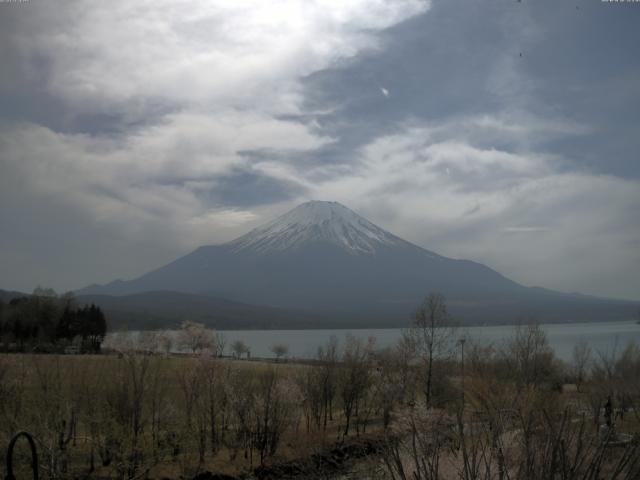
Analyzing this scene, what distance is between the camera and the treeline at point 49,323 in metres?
72.8

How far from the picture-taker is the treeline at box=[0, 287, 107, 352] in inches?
2867

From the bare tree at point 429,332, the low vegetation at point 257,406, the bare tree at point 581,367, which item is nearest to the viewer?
the low vegetation at point 257,406

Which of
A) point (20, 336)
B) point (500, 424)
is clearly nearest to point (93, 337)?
point (20, 336)

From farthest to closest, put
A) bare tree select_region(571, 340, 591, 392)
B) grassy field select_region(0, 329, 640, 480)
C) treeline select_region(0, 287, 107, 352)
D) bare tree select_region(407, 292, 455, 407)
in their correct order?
treeline select_region(0, 287, 107, 352), bare tree select_region(571, 340, 591, 392), bare tree select_region(407, 292, 455, 407), grassy field select_region(0, 329, 640, 480)

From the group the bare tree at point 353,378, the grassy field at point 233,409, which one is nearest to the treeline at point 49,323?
the grassy field at point 233,409

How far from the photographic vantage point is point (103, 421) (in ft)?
85.5

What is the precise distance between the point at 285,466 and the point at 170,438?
6463mm

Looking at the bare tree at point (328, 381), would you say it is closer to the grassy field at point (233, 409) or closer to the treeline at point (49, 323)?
the grassy field at point (233, 409)

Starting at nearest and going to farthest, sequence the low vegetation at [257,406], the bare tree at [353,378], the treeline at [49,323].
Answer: the low vegetation at [257,406] < the bare tree at [353,378] < the treeline at [49,323]

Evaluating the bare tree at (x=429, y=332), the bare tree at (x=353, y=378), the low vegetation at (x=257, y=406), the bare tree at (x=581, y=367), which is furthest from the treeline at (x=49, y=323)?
the bare tree at (x=581, y=367)

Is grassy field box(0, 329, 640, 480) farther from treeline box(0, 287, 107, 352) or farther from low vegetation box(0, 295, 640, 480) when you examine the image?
treeline box(0, 287, 107, 352)

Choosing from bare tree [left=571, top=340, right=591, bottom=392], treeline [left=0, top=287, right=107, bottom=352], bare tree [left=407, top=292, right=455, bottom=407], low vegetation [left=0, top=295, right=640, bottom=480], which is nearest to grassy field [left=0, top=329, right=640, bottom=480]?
low vegetation [left=0, top=295, right=640, bottom=480]

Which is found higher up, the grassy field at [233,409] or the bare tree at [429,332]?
the bare tree at [429,332]

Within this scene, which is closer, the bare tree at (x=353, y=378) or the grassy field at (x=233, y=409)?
the grassy field at (x=233, y=409)
